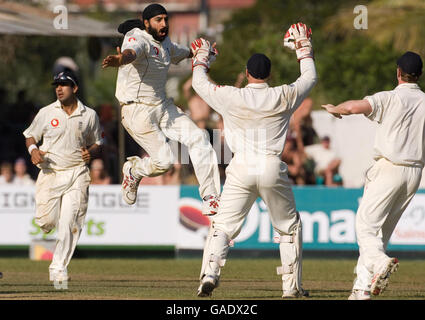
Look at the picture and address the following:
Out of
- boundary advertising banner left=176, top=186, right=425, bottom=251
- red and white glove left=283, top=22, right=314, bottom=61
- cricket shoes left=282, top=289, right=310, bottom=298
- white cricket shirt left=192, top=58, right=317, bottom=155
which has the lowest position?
boundary advertising banner left=176, top=186, right=425, bottom=251

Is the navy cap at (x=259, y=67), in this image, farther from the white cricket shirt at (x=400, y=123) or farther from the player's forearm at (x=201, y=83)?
the white cricket shirt at (x=400, y=123)

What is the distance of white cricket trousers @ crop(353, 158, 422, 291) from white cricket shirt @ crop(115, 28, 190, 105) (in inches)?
147

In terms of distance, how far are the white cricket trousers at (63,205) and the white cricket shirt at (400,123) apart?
4.97 m

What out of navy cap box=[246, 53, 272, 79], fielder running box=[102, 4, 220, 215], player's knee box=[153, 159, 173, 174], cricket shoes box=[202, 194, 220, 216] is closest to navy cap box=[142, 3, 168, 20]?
fielder running box=[102, 4, 220, 215]

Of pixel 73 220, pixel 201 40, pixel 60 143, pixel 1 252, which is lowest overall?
pixel 1 252

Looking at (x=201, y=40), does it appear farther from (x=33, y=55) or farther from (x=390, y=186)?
(x=33, y=55)

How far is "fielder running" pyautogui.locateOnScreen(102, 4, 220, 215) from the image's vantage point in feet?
50.8

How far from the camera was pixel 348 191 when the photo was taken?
23.1m

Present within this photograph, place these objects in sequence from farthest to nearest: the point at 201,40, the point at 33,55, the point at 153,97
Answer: the point at 33,55
the point at 153,97
the point at 201,40

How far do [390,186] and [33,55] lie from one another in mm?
45460

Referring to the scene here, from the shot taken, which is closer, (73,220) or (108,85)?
(73,220)

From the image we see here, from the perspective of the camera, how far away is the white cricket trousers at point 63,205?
53.2ft

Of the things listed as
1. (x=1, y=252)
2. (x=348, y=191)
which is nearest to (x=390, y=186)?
(x=348, y=191)

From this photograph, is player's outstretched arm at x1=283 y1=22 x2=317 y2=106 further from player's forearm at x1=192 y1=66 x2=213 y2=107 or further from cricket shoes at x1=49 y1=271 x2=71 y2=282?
cricket shoes at x1=49 y1=271 x2=71 y2=282
